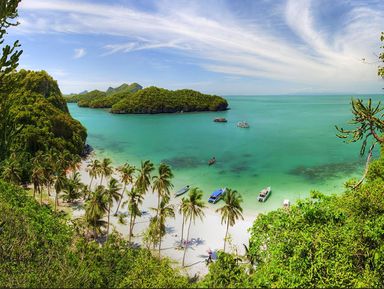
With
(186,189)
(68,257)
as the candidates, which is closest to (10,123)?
(68,257)

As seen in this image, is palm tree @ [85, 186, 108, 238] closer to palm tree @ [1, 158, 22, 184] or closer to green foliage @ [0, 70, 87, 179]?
palm tree @ [1, 158, 22, 184]

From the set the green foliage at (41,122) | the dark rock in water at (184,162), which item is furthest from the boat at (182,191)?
the green foliage at (41,122)

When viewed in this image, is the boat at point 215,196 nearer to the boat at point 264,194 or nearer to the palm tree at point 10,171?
the boat at point 264,194

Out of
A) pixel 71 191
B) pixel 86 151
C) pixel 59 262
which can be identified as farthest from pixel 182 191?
pixel 86 151

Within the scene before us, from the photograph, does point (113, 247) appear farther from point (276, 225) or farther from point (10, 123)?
point (276, 225)

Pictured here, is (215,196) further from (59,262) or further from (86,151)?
(86,151)
